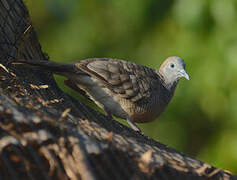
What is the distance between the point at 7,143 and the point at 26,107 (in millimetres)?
337

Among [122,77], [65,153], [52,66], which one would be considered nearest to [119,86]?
[122,77]

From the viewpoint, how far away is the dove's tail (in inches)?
118

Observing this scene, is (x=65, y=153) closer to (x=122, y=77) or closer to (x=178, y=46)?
(x=122, y=77)

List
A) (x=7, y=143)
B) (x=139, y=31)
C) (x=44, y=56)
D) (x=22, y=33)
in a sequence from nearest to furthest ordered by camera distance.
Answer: (x=7, y=143)
(x=22, y=33)
(x=44, y=56)
(x=139, y=31)

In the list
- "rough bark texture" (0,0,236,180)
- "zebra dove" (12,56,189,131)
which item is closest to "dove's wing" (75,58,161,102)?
"zebra dove" (12,56,189,131)

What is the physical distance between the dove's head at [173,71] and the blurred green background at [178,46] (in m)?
0.88

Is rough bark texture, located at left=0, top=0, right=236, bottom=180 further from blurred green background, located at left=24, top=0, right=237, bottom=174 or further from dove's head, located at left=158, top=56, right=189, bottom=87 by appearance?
blurred green background, located at left=24, top=0, right=237, bottom=174

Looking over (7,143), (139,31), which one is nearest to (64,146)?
(7,143)

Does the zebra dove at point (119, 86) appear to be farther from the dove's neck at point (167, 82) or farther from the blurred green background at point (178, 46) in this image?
the blurred green background at point (178, 46)

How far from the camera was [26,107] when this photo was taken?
2.00m

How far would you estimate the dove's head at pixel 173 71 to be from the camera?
14.5 ft

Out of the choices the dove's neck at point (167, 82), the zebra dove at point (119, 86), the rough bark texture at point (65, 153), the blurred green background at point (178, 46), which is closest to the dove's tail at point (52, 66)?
the zebra dove at point (119, 86)

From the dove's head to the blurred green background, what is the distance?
34.6 inches

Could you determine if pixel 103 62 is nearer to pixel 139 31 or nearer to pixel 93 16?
pixel 139 31
